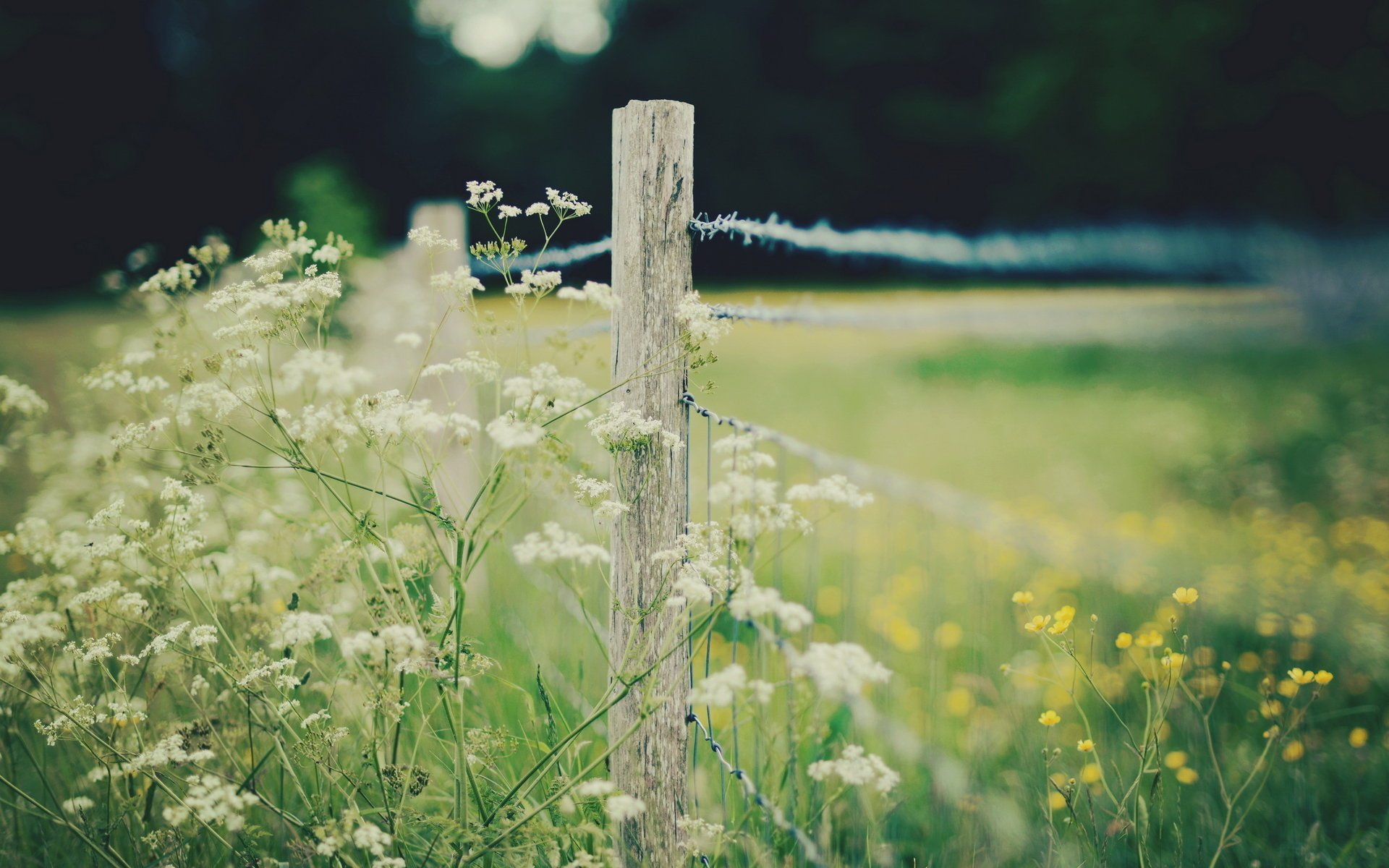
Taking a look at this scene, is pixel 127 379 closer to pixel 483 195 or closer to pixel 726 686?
pixel 483 195

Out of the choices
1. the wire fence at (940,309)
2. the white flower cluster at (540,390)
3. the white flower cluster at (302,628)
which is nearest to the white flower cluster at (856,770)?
the wire fence at (940,309)

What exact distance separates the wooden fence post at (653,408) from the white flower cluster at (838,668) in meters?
0.45

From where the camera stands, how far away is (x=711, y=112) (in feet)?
78.4

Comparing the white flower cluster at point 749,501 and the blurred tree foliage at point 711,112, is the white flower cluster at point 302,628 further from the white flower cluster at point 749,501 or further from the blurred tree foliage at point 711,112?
the blurred tree foliage at point 711,112

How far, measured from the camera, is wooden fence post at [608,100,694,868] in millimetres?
1705

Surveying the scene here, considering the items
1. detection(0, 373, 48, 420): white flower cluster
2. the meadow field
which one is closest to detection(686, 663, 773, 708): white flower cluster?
the meadow field

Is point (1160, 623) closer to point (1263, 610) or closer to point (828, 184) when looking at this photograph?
point (1263, 610)

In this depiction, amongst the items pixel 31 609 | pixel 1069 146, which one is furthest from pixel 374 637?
pixel 1069 146

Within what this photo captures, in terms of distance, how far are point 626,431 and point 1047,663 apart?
8.23ft

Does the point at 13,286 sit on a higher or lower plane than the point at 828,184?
lower

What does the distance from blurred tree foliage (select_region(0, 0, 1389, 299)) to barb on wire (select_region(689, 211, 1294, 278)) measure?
18298 millimetres

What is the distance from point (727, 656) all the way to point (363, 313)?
141 inches

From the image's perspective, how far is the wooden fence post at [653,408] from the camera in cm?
171

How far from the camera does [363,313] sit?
567 centimetres
